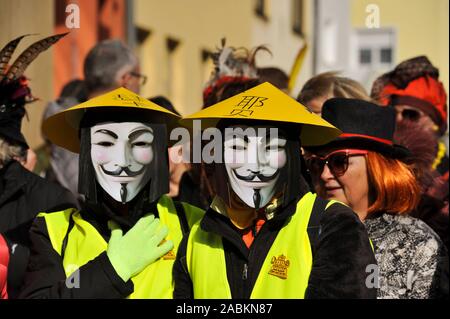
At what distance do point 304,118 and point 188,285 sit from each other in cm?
70

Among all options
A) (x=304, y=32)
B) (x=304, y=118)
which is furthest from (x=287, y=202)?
(x=304, y=32)

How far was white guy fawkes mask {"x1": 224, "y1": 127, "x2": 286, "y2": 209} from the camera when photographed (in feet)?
10.4

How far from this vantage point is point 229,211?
325cm

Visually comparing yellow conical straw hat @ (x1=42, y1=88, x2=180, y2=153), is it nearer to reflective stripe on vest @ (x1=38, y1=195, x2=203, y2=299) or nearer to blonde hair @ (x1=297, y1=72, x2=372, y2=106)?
reflective stripe on vest @ (x1=38, y1=195, x2=203, y2=299)

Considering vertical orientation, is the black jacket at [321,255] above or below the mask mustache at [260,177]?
below

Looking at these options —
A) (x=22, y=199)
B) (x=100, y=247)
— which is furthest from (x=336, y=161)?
(x=22, y=199)

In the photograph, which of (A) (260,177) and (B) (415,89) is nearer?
(A) (260,177)

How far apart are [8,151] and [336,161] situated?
1.50 metres

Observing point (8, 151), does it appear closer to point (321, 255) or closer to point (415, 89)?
point (321, 255)

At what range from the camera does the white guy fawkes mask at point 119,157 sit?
338 cm

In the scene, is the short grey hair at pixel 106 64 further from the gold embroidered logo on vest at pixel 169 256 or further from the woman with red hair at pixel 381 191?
the gold embroidered logo on vest at pixel 169 256

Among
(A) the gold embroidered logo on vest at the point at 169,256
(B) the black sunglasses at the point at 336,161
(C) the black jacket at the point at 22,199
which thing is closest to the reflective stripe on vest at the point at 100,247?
(A) the gold embroidered logo on vest at the point at 169,256

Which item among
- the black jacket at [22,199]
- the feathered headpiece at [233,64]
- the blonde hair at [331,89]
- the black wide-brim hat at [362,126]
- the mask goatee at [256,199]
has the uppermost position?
the feathered headpiece at [233,64]

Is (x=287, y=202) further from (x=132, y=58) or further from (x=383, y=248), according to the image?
(x=132, y=58)
